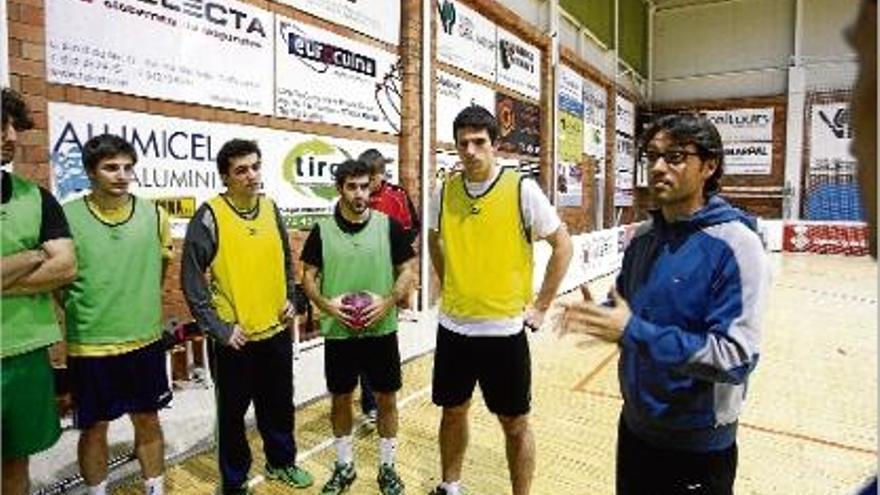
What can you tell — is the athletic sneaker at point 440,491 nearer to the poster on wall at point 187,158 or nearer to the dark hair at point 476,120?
the dark hair at point 476,120

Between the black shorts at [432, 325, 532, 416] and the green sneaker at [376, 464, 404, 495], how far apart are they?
2.18ft

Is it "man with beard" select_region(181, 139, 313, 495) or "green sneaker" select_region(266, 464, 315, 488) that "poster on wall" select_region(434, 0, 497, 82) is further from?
"green sneaker" select_region(266, 464, 315, 488)

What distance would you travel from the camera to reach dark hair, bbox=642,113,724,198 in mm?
1944

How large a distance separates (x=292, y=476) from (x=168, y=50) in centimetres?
304

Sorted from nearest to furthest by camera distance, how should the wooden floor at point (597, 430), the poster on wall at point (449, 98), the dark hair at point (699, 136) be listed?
the dark hair at point (699, 136) → the wooden floor at point (597, 430) → the poster on wall at point (449, 98)

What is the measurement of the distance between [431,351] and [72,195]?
3.74 metres

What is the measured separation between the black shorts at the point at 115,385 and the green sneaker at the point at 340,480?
39.2 inches

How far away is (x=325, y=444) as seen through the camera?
432cm

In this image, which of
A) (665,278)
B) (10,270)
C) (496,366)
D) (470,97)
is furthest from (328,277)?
(470,97)

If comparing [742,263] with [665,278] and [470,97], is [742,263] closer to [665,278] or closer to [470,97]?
[665,278]

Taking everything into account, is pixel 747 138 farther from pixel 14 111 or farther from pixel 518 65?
pixel 14 111

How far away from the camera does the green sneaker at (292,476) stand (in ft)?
12.1

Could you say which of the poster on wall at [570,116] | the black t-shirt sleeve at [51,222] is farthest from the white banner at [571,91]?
the black t-shirt sleeve at [51,222]

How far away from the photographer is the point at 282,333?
3.50 metres
